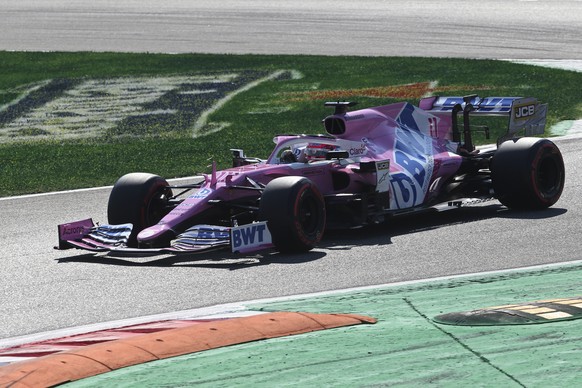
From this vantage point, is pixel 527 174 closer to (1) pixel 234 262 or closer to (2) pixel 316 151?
(2) pixel 316 151

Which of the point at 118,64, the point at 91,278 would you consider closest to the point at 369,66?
the point at 118,64

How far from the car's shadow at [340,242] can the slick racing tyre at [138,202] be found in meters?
0.56

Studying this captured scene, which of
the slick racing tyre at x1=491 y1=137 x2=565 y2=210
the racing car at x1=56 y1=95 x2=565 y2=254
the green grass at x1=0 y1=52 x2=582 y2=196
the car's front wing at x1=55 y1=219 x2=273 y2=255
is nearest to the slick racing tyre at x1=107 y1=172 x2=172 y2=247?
the racing car at x1=56 y1=95 x2=565 y2=254

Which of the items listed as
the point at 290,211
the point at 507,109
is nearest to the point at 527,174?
the point at 507,109

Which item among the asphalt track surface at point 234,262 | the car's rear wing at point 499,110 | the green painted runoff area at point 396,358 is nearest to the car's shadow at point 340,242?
the asphalt track surface at point 234,262

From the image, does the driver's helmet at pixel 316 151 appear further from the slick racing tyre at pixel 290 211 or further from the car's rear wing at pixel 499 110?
the car's rear wing at pixel 499 110

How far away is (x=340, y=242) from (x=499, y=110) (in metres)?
3.02

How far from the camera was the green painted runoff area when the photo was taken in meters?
6.22

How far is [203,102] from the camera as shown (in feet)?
71.4

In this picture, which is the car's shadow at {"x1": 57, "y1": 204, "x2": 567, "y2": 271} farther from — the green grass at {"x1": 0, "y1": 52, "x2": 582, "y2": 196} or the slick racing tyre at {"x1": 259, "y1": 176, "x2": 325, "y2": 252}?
the green grass at {"x1": 0, "y1": 52, "x2": 582, "y2": 196}

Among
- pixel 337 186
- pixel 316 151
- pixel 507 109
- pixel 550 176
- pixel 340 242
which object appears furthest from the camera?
pixel 507 109

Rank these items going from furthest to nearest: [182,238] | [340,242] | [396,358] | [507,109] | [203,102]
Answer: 1. [203,102]
2. [507,109]
3. [340,242]
4. [182,238]
5. [396,358]

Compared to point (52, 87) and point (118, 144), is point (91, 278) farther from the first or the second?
point (52, 87)

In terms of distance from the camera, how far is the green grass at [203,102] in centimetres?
1647
